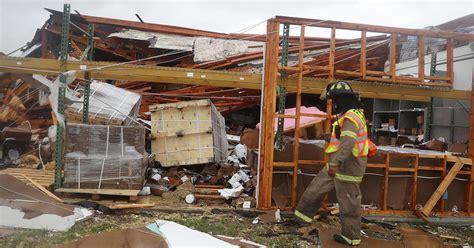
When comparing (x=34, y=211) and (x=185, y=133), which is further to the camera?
(x=185, y=133)

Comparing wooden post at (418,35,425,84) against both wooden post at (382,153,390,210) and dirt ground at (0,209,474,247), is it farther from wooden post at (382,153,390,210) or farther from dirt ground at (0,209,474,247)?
dirt ground at (0,209,474,247)

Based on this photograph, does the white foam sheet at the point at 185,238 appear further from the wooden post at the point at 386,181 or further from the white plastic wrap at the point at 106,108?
the white plastic wrap at the point at 106,108

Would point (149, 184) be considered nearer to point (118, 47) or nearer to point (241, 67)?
point (241, 67)

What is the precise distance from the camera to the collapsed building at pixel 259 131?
6.06m

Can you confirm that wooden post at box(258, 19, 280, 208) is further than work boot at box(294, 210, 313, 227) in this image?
Yes

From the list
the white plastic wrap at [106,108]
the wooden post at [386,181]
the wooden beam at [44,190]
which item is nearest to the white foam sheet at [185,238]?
the wooden beam at [44,190]

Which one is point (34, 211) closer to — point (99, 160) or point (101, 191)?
point (101, 191)

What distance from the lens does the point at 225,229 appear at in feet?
16.7

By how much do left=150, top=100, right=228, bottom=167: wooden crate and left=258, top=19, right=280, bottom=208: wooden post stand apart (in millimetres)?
2210

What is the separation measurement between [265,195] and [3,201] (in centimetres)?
380

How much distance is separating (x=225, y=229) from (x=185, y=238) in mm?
795

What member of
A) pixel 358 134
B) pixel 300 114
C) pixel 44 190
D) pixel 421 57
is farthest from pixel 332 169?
pixel 44 190

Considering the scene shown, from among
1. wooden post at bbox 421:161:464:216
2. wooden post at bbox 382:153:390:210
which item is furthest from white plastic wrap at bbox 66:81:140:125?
wooden post at bbox 421:161:464:216

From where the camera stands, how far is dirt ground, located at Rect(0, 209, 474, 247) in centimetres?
457
